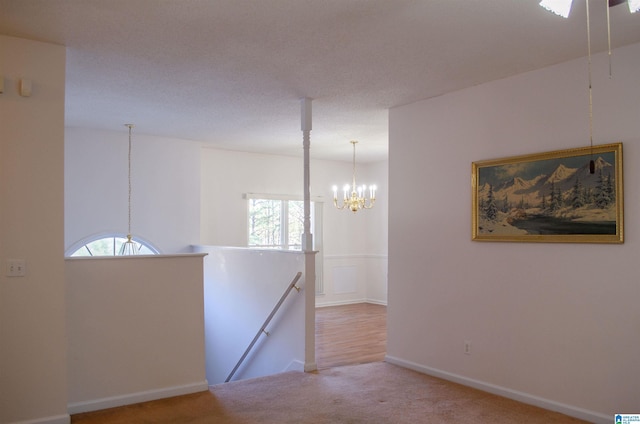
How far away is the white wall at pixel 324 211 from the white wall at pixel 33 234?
4.34 metres

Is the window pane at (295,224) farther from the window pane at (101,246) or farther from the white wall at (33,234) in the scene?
the white wall at (33,234)

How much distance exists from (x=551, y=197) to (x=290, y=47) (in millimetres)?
2236

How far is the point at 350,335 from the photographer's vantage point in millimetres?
6777

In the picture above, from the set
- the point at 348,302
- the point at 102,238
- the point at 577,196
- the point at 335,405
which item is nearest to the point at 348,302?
the point at 348,302

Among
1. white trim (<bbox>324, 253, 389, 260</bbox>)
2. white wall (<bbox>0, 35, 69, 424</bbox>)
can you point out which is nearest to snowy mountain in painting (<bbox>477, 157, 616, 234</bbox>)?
white wall (<bbox>0, 35, 69, 424</bbox>)

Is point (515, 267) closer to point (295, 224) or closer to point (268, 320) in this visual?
point (268, 320)

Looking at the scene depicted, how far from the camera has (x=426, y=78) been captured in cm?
425

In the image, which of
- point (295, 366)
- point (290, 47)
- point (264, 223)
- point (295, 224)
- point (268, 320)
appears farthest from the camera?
point (295, 224)

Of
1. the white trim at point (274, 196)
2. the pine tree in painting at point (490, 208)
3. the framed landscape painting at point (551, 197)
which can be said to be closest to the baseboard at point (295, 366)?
the framed landscape painting at point (551, 197)

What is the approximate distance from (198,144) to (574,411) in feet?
19.0

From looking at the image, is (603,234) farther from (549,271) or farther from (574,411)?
(574,411)

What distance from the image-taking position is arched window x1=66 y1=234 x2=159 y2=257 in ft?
21.4

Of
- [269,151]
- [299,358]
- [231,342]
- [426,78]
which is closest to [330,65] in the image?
[426,78]

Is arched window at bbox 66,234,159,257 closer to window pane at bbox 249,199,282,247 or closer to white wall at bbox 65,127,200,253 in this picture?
white wall at bbox 65,127,200,253
